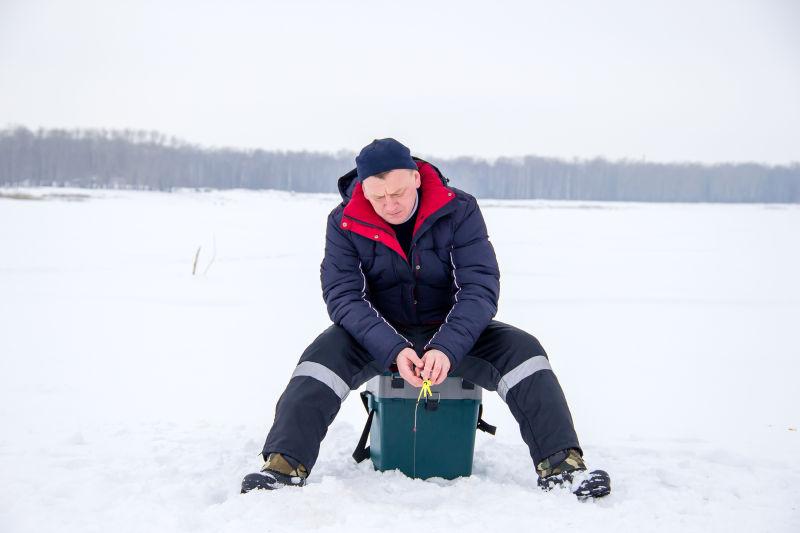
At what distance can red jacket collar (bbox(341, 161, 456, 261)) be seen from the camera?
7.91 feet

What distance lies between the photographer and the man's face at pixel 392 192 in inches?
92.5

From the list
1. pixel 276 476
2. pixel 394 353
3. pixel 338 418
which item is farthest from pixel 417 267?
pixel 338 418

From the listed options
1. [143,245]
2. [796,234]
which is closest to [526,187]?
[796,234]

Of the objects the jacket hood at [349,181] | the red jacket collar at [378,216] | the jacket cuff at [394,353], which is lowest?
the jacket cuff at [394,353]

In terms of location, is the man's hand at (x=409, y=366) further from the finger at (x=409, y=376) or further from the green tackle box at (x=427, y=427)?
the green tackle box at (x=427, y=427)

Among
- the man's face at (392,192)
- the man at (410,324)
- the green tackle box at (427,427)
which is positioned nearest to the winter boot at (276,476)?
the man at (410,324)

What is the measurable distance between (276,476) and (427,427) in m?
0.54

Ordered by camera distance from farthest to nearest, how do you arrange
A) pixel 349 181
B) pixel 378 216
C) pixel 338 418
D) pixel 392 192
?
1. pixel 338 418
2. pixel 349 181
3. pixel 378 216
4. pixel 392 192

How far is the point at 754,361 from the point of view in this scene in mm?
4695

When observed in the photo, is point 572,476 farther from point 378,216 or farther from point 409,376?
point 378,216

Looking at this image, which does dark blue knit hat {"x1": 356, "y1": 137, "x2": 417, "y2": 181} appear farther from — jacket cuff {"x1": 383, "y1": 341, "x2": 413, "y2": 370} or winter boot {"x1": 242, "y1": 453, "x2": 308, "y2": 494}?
winter boot {"x1": 242, "y1": 453, "x2": 308, "y2": 494}

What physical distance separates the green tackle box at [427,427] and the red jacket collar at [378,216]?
18.0 inches

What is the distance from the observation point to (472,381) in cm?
237

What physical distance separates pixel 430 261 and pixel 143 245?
531 inches
